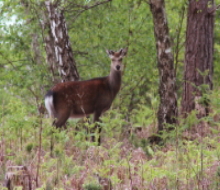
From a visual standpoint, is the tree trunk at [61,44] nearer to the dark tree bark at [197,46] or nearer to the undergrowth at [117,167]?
the dark tree bark at [197,46]

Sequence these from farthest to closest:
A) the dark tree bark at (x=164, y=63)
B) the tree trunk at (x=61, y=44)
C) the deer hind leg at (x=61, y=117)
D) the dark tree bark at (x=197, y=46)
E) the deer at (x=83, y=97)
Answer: the tree trunk at (x=61, y=44) < the dark tree bark at (x=197, y=46) < the deer hind leg at (x=61, y=117) < the deer at (x=83, y=97) < the dark tree bark at (x=164, y=63)

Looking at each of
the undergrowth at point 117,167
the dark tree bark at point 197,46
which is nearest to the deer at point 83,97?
the dark tree bark at point 197,46

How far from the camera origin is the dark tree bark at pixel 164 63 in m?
7.77

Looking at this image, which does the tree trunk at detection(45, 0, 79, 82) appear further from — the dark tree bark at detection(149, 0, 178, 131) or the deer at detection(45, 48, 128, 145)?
the dark tree bark at detection(149, 0, 178, 131)

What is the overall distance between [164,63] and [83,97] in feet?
7.40

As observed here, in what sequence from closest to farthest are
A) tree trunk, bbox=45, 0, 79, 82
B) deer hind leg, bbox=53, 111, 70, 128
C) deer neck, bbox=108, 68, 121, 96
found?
deer hind leg, bbox=53, 111, 70, 128
tree trunk, bbox=45, 0, 79, 82
deer neck, bbox=108, 68, 121, 96

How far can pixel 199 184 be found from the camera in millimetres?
4363

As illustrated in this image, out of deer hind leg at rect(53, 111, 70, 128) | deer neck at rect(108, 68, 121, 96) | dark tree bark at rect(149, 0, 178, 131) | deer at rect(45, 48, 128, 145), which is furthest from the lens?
deer neck at rect(108, 68, 121, 96)

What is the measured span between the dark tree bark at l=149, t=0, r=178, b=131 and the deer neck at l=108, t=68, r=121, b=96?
2.14 meters

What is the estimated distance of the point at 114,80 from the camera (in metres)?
10.0

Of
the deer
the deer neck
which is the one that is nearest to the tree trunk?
the deer

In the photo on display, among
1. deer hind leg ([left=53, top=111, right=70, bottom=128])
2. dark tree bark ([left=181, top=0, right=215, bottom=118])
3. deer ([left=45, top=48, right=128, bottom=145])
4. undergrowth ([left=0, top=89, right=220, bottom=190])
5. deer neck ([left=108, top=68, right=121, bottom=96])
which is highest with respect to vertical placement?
dark tree bark ([left=181, top=0, right=215, bottom=118])

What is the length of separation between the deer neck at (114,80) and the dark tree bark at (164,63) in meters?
2.14

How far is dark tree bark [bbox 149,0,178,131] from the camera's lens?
7.77 meters
